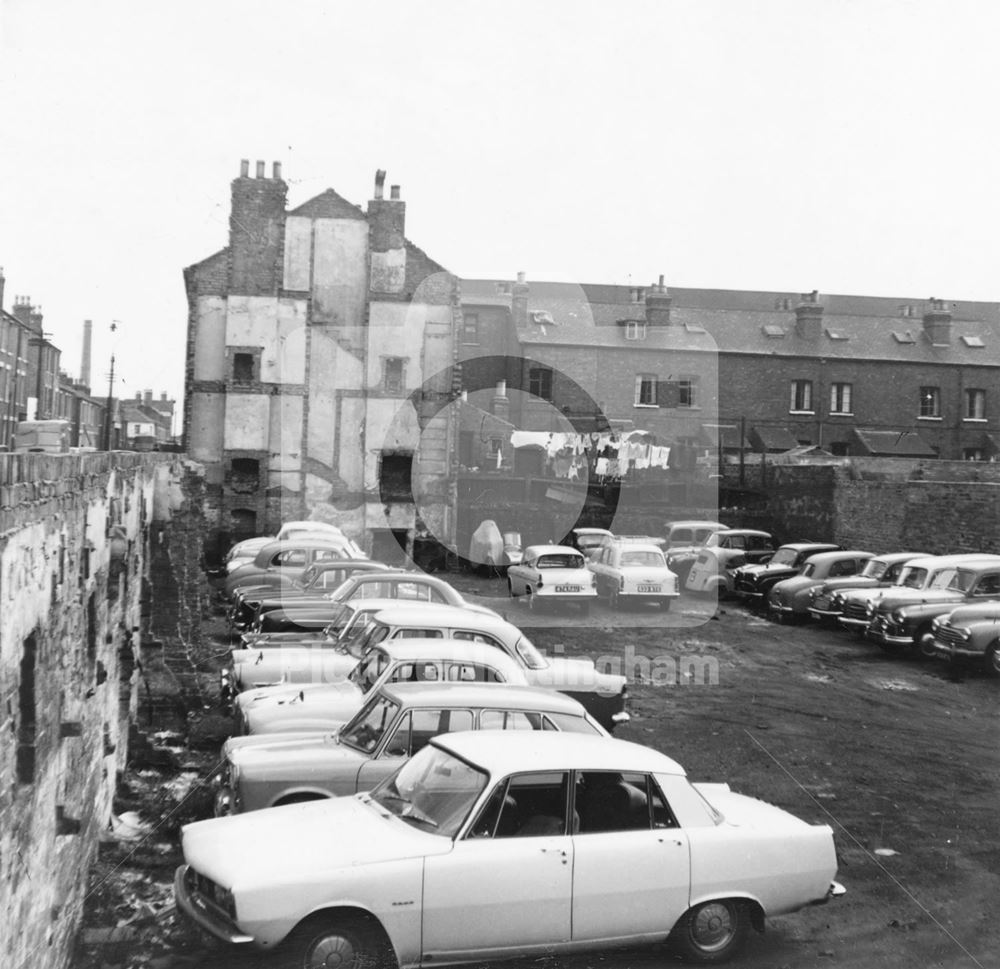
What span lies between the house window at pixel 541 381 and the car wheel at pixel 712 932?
39098mm

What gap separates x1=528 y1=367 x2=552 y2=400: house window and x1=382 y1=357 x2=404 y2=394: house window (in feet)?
42.2

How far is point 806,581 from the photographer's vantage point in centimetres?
2052

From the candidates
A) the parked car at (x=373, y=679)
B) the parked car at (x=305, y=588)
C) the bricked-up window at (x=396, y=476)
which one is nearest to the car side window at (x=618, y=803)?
the parked car at (x=373, y=679)

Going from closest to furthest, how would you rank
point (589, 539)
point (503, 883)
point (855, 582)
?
point (503, 883) < point (855, 582) < point (589, 539)

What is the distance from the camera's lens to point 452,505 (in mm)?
32125

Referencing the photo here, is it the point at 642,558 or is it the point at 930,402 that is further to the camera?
the point at 930,402

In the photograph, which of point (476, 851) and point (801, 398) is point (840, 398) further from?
point (476, 851)

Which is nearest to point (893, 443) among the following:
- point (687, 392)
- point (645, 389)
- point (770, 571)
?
point (687, 392)

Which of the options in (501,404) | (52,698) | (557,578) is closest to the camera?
(52,698)

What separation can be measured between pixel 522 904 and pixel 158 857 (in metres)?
3.49

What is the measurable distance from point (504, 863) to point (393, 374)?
91.2 ft

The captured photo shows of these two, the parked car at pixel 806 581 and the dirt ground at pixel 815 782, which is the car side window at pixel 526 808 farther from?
the parked car at pixel 806 581

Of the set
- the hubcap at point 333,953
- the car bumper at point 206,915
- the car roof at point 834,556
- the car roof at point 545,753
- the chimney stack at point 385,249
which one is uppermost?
the chimney stack at point 385,249

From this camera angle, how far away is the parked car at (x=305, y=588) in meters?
15.2
